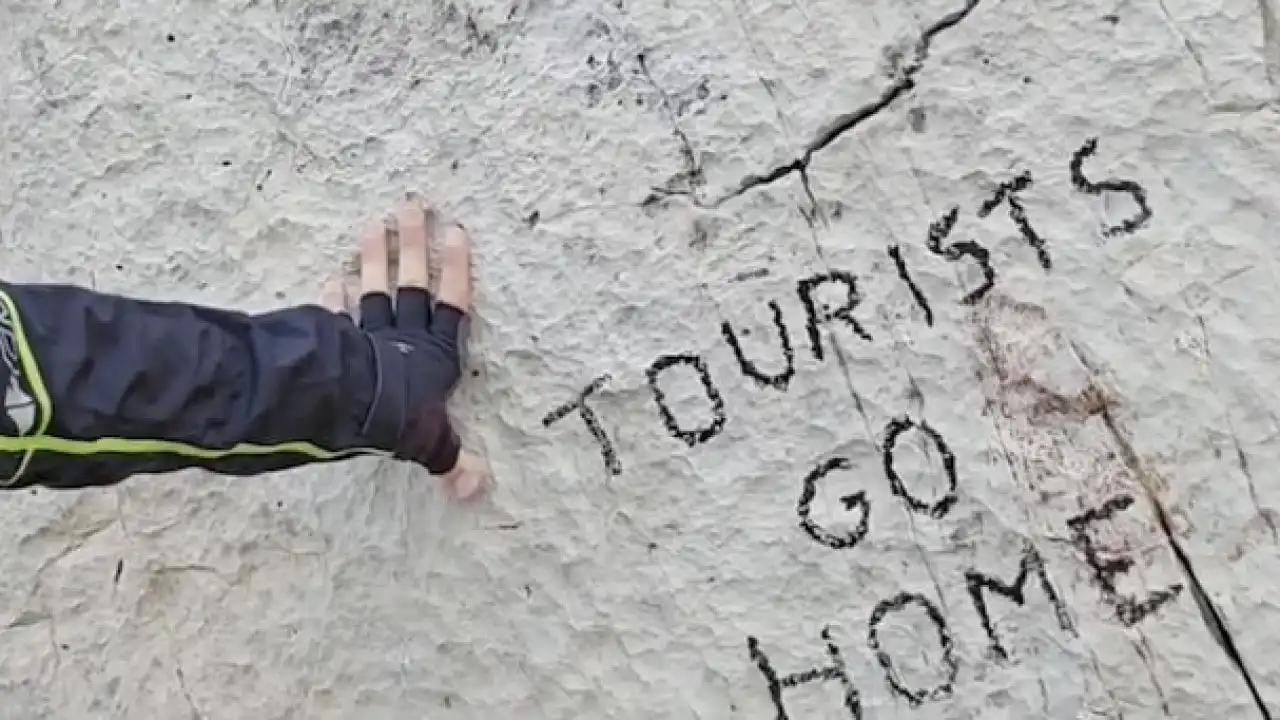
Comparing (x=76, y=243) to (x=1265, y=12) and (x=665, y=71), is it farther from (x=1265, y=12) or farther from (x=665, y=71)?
(x=1265, y=12)

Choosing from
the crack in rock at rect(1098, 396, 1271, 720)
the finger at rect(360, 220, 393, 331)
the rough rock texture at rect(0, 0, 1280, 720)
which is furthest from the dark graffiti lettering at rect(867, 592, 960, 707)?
the finger at rect(360, 220, 393, 331)

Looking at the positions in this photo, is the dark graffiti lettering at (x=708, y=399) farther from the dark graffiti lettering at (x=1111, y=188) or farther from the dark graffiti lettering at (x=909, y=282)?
the dark graffiti lettering at (x=1111, y=188)

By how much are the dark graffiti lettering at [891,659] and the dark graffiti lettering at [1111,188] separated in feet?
0.84

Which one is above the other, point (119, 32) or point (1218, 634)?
point (119, 32)

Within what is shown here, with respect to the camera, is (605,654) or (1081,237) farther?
(605,654)

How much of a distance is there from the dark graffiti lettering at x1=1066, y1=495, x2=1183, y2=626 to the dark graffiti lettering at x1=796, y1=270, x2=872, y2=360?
172 millimetres

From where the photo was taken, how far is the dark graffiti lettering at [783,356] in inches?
45.1

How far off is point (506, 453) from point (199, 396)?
10.5 inches

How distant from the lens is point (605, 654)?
1.20 m

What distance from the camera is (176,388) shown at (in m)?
0.98

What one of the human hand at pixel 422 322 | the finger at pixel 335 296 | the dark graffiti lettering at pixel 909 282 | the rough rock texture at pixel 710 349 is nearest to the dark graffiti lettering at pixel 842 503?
the rough rock texture at pixel 710 349

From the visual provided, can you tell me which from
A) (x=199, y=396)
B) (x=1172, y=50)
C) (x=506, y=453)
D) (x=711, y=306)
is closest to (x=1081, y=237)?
(x=1172, y=50)

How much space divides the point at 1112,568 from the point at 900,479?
0.14 meters

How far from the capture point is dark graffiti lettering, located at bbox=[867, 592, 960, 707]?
113 cm
